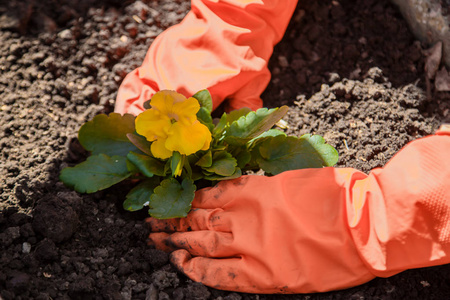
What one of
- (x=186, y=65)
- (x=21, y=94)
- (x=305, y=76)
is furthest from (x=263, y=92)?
(x=21, y=94)

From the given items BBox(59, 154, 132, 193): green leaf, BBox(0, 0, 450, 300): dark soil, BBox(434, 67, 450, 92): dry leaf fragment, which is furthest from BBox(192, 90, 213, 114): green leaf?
BBox(434, 67, 450, 92): dry leaf fragment

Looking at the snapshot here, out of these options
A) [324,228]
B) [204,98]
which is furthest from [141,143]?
[324,228]

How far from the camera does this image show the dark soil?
1.67 metres

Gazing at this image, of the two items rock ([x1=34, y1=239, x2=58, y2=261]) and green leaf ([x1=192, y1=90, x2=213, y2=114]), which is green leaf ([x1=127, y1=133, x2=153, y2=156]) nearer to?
green leaf ([x1=192, y1=90, x2=213, y2=114])

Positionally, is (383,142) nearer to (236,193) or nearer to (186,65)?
(236,193)

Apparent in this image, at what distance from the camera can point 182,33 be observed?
2158 millimetres

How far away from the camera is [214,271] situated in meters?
1.66

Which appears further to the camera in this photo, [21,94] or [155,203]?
[21,94]

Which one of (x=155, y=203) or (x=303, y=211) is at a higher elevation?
(x=303, y=211)

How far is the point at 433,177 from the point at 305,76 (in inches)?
38.0

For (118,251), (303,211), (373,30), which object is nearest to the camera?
(303,211)

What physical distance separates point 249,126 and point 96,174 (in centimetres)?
62

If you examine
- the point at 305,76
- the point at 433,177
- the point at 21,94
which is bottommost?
the point at 21,94

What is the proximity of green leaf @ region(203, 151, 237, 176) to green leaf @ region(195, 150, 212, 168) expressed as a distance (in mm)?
20
